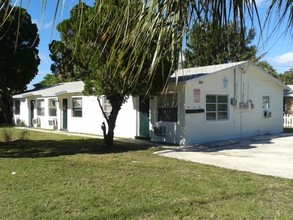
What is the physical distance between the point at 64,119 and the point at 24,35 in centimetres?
1154

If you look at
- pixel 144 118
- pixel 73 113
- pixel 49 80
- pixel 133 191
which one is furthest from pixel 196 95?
pixel 49 80

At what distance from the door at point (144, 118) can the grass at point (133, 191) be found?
642cm

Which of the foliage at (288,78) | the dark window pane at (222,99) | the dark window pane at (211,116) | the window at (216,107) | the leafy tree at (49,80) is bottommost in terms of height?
the dark window pane at (211,116)

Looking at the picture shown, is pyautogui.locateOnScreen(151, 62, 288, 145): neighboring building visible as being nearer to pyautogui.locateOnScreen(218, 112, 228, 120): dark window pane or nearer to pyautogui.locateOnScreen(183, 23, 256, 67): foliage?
pyautogui.locateOnScreen(218, 112, 228, 120): dark window pane

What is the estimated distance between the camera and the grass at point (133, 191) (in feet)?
18.8

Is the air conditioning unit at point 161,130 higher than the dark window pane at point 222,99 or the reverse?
the reverse

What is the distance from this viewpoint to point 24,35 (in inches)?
500

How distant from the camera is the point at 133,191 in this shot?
704cm

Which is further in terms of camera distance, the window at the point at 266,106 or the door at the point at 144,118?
the window at the point at 266,106

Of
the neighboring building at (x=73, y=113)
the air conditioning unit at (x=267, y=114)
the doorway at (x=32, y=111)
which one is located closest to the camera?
the neighboring building at (x=73, y=113)

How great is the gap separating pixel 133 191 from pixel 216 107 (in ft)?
36.7

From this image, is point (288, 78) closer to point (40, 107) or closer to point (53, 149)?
point (40, 107)

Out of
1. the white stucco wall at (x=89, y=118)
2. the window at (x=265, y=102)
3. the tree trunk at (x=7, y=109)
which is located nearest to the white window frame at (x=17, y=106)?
the tree trunk at (x=7, y=109)

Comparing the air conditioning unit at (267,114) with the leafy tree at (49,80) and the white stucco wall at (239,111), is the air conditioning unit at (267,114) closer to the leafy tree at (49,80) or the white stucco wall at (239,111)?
the white stucco wall at (239,111)
